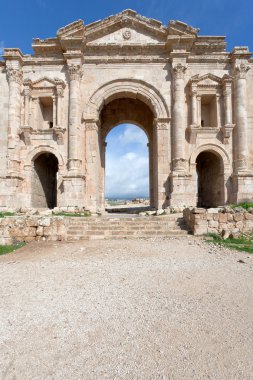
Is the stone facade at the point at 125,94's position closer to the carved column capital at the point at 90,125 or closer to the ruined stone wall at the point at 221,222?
the carved column capital at the point at 90,125

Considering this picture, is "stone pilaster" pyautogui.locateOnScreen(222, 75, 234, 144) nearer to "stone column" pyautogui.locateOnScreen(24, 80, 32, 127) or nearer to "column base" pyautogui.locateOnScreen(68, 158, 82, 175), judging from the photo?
"column base" pyautogui.locateOnScreen(68, 158, 82, 175)

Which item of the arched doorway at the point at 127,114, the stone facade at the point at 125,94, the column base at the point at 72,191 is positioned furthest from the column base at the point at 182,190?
the arched doorway at the point at 127,114

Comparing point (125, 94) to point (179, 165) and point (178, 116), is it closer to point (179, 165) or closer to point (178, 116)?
point (178, 116)

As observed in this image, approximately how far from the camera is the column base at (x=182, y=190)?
13.7 metres

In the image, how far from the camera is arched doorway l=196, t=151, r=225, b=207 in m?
15.1

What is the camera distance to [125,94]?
15.5 meters

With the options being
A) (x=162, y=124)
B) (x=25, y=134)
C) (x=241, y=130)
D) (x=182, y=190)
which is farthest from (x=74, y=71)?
(x=241, y=130)

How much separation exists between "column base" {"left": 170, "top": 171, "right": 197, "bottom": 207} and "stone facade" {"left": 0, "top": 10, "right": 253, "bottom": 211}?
0.49 ft

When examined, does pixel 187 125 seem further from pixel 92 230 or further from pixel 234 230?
pixel 92 230

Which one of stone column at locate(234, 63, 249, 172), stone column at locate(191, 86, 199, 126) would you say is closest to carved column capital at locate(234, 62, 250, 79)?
stone column at locate(234, 63, 249, 172)

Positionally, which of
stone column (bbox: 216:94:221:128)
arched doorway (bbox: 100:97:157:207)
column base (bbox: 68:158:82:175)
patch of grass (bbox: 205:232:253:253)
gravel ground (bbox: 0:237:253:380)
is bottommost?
gravel ground (bbox: 0:237:253:380)

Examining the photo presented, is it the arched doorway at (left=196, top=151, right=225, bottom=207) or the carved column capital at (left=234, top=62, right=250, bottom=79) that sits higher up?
the carved column capital at (left=234, top=62, right=250, bottom=79)

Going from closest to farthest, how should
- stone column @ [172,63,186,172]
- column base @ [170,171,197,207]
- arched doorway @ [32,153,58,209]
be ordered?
column base @ [170,171,197,207], stone column @ [172,63,186,172], arched doorway @ [32,153,58,209]

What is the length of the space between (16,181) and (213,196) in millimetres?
12980
